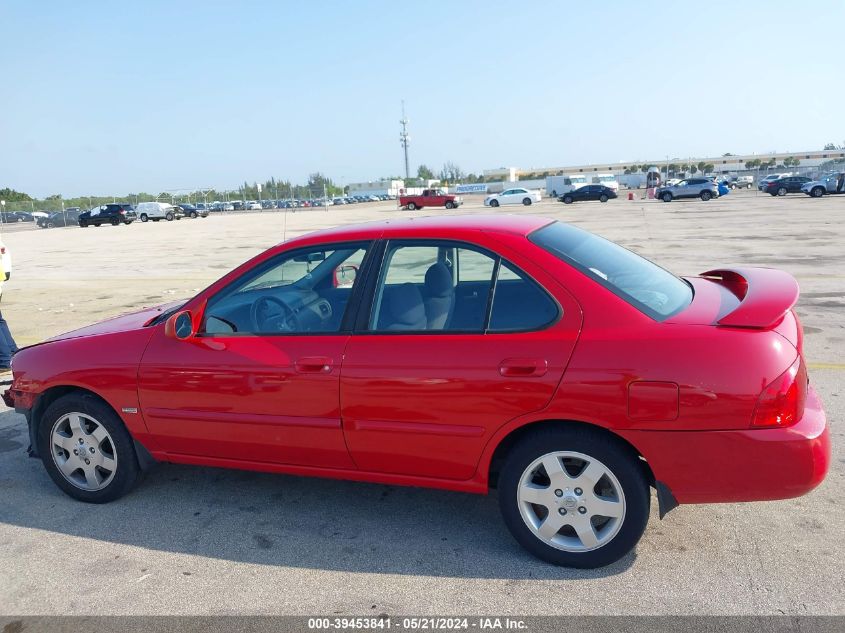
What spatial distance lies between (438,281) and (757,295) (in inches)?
63.2

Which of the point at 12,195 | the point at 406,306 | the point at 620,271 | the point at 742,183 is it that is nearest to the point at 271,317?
the point at 406,306

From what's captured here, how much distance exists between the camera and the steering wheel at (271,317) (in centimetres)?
377

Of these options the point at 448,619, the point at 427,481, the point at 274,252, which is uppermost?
A: the point at 274,252

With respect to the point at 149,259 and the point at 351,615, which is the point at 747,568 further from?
the point at 149,259

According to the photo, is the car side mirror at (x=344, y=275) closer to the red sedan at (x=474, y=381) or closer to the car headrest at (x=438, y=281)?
the red sedan at (x=474, y=381)

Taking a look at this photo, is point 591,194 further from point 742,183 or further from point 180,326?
point 180,326

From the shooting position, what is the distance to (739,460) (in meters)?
2.99

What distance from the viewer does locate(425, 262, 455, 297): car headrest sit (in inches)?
144

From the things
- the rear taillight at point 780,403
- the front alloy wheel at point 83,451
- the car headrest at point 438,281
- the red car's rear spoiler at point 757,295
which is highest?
the car headrest at point 438,281

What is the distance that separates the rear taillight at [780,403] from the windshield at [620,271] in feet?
1.77

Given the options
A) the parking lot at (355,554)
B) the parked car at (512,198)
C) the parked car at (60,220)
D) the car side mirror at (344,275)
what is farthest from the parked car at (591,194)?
the car side mirror at (344,275)

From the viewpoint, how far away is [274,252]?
3.87 meters

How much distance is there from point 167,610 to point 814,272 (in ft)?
39.9

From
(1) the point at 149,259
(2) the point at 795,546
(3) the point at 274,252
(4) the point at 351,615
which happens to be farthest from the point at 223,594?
(1) the point at 149,259
